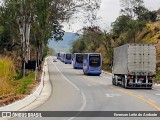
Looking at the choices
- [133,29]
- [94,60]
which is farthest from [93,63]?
[133,29]

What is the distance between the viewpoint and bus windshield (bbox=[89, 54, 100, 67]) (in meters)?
58.5

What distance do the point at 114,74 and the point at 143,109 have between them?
64.5ft

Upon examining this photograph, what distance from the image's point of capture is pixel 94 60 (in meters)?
58.7

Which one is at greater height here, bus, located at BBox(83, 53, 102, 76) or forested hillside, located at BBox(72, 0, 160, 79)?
forested hillside, located at BBox(72, 0, 160, 79)

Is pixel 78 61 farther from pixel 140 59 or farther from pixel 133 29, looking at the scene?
pixel 140 59

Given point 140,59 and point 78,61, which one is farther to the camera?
point 78,61

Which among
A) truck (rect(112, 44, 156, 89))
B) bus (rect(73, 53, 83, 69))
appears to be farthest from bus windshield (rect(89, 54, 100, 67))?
truck (rect(112, 44, 156, 89))

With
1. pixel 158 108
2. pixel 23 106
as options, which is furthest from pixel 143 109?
pixel 23 106

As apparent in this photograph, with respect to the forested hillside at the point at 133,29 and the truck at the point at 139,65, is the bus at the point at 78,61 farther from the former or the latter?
the truck at the point at 139,65

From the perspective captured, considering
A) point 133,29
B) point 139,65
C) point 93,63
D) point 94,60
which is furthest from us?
point 133,29

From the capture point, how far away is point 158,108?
1925cm

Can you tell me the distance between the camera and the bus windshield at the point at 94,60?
192ft

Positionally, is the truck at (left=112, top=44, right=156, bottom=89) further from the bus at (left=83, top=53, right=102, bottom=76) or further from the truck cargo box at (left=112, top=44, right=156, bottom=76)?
the bus at (left=83, top=53, right=102, bottom=76)

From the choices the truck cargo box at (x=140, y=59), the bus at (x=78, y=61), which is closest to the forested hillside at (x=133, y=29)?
the bus at (x=78, y=61)
